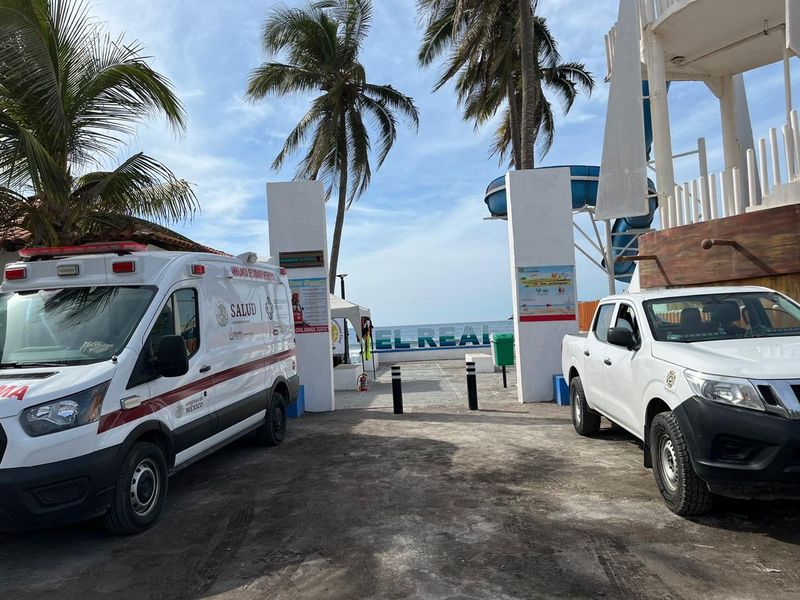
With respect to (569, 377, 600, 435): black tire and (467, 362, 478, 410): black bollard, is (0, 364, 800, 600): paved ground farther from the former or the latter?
(467, 362, 478, 410): black bollard

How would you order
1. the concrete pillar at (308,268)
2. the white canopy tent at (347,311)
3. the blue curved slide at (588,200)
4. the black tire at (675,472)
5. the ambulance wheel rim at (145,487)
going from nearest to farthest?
the black tire at (675,472) < the ambulance wheel rim at (145,487) < the concrete pillar at (308,268) < the white canopy tent at (347,311) < the blue curved slide at (588,200)

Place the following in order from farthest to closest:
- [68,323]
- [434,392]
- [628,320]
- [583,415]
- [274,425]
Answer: [434,392] < [274,425] < [583,415] < [628,320] < [68,323]

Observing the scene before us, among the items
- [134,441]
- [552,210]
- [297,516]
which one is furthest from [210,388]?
[552,210]

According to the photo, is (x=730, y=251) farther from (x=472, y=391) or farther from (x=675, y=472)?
(x=675, y=472)

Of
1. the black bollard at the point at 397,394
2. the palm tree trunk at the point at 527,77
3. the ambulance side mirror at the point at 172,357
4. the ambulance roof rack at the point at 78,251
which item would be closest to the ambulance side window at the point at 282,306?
the black bollard at the point at 397,394

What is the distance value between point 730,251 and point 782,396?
5.00m

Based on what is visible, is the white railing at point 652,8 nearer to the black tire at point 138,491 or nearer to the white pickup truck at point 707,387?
the white pickup truck at point 707,387

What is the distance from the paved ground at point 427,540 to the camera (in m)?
3.54

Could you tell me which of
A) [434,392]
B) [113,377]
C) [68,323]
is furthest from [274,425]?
[434,392]

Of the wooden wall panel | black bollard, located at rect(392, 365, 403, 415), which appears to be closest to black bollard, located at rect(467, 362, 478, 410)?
black bollard, located at rect(392, 365, 403, 415)

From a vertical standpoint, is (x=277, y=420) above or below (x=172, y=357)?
below

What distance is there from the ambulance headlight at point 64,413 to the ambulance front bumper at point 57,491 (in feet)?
0.80

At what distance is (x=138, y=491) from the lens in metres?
4.64

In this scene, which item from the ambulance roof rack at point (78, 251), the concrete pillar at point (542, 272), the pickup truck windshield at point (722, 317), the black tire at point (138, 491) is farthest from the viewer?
the concrete pillar at point (542, 272)
